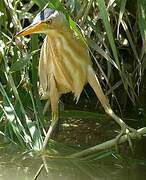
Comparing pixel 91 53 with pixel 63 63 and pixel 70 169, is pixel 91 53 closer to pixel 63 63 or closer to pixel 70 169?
pixel 63 63

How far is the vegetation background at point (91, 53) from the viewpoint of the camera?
1389mm

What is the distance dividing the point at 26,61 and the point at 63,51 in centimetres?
→ 22

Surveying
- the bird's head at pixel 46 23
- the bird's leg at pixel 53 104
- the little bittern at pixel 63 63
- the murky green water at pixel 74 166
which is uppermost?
the bird's head at pixel 46 23

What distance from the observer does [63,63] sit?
129 cm

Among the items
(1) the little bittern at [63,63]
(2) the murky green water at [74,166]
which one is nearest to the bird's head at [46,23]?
(1) the little bittern at [63,63]

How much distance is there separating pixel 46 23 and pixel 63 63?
167mm

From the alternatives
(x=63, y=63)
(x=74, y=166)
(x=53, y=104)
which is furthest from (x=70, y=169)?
(x=63, y=63)

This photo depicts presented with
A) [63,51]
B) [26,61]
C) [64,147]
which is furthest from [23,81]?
[63,51]

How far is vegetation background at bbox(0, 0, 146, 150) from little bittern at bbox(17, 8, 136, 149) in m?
0.04

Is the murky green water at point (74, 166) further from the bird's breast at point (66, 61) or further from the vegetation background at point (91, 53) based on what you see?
the bird's breast at point (66, 61)

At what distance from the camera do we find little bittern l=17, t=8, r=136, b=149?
1186 mm

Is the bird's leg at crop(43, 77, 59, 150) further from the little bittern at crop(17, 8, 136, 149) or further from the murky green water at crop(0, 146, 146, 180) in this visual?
the murky green water at crop(0, 146, 146, 180)

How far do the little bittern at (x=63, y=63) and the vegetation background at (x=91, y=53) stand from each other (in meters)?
0.04

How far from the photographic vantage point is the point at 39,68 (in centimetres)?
143
